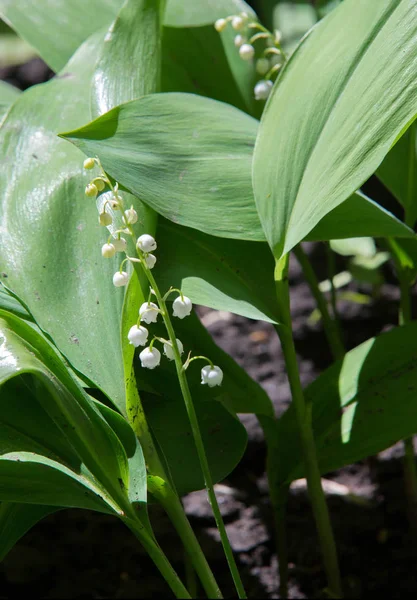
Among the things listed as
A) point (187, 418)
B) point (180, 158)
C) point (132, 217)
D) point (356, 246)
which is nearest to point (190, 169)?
point (180, 158)

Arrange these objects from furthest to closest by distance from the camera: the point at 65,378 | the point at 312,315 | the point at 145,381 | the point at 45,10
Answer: the point at 312,315, the point at 45,10, the point at 145,381, the point at 65,378

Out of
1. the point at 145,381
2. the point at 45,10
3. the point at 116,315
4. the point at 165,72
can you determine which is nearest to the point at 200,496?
the point at 145,381

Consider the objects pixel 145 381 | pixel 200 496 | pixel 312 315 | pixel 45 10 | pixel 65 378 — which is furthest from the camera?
pixel 312 315

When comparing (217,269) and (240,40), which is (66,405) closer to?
(217,269)

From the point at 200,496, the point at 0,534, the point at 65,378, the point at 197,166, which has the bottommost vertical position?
the point at 200,496

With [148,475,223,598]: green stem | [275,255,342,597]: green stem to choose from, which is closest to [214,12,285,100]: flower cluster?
[275,255,342,597]: green stem

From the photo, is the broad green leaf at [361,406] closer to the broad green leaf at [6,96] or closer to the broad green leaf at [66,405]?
the broad green leaf at [66,405]

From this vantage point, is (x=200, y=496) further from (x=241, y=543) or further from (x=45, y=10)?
(x=45, y=10)
